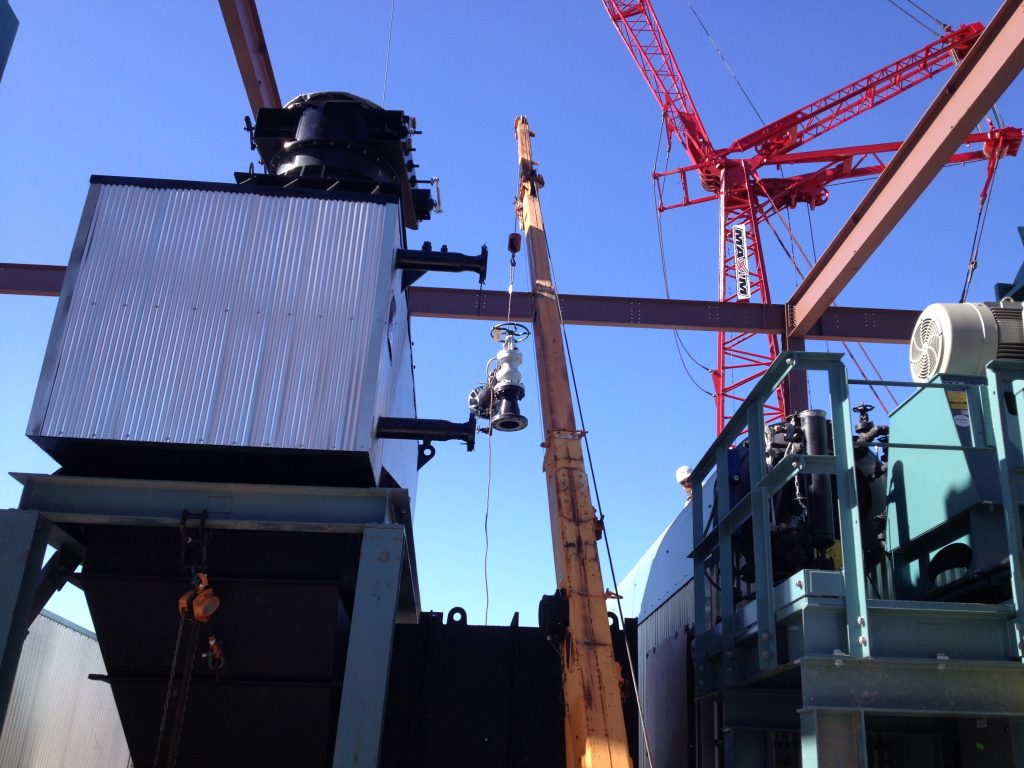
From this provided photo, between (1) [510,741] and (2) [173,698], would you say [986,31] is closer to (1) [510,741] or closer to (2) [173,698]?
(1) [510,741]

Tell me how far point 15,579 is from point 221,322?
8.91ft

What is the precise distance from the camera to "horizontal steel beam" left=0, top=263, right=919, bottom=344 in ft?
49.5

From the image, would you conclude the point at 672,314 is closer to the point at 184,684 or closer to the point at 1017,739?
the point at 1017,739

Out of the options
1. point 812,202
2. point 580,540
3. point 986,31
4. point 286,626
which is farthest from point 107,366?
point 812,202

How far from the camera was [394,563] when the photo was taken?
25.8 feet

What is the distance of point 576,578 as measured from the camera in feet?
27.0

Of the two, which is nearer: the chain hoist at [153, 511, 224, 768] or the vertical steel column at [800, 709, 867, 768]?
the vertical steel column at [800, 709, 867, 768]

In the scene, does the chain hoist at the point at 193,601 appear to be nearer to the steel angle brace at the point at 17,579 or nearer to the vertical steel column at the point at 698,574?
the steel angle brace at the point at 17,579

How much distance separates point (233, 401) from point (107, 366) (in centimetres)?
117

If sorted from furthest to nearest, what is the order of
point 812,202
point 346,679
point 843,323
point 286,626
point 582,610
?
point 812,202
point 843,323
point 286,626
point 582,610
point 346,679

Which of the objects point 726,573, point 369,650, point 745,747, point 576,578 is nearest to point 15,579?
point 369,650

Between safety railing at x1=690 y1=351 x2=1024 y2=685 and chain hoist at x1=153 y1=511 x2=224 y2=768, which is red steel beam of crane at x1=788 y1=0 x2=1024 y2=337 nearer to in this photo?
safety railing at x1=690 y1=351 x2=1024 y2=685

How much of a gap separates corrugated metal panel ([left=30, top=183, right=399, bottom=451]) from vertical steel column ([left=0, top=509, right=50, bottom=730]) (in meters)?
0.77

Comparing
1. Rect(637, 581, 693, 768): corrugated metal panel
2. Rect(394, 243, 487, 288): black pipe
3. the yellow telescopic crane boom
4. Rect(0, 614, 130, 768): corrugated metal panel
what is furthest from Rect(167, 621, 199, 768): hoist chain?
Rect(637, 581, 693, 768): corrugated metal panel
